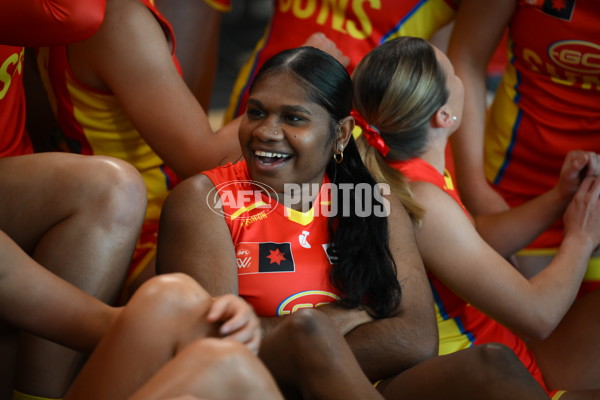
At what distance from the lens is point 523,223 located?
2223mm

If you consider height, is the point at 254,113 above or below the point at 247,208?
above

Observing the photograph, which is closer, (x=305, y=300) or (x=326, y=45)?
(x=305, y=300)

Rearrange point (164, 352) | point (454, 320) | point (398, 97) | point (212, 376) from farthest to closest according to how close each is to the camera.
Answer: point (454, 320), point (398, 97), point (164, 352), point (212, 376)

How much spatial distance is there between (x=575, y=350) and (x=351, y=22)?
963mm

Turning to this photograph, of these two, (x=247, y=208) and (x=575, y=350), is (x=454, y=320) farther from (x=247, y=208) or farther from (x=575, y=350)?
(x=247, y=208)

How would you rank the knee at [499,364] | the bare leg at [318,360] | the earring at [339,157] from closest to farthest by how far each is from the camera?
the bare leg at [318,360] → the knee at [499,364] → the earring at [339,157]

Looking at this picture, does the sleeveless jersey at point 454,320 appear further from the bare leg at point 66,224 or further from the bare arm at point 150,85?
the bare leg at point 66,224

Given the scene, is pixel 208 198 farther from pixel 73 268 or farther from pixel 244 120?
pixel 73 268

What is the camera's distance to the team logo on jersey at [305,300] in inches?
69.7

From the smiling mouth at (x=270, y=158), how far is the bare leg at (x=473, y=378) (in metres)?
0.46

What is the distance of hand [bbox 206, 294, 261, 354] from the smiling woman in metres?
0.30

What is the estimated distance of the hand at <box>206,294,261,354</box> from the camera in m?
1.35

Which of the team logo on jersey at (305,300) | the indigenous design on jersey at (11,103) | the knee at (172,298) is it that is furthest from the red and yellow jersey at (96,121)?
the knee at (172,298)

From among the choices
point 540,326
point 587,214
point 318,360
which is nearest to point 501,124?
point 587,214
